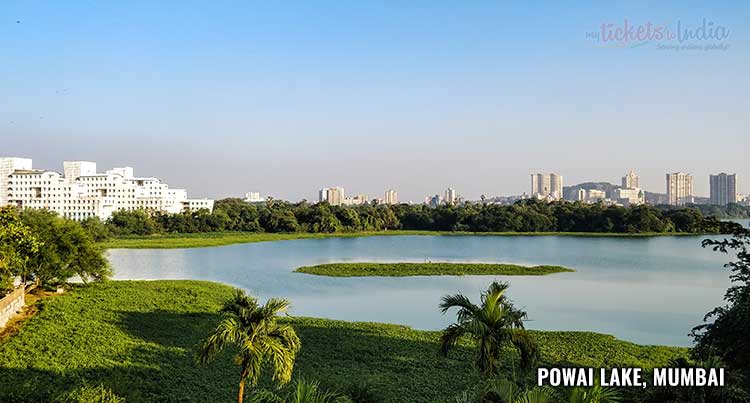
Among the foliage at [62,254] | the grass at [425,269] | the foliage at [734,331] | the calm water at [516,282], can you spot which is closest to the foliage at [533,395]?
the foliage at [734,331]

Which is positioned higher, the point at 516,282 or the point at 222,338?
the point at 222,338

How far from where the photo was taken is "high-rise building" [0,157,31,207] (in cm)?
8906

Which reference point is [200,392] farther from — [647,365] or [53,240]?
[53,240]

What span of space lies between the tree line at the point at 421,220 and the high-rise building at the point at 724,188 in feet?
212

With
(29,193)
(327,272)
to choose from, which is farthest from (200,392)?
(29,193)

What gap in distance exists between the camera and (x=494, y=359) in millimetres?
7211

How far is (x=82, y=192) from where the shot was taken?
8869 cm

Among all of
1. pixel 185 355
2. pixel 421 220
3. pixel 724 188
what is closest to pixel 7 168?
pixel 421 220

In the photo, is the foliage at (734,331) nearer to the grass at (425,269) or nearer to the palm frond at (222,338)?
the palm frond at (222,338)

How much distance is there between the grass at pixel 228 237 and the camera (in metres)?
51.7

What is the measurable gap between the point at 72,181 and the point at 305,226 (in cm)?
4615

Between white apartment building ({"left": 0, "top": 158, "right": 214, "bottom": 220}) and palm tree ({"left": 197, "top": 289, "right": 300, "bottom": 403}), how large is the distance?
81.6 metres

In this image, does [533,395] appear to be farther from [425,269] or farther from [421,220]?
[421,220]

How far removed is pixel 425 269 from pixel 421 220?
47.4 m
